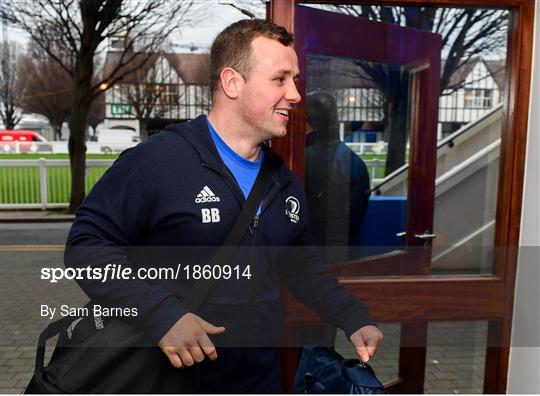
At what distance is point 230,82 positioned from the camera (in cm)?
162

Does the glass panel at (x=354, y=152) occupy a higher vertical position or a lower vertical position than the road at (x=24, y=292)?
higher

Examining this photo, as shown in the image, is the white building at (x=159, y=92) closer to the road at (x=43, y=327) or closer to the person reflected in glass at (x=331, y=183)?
the person reflected in glass at (x=331, y=183)

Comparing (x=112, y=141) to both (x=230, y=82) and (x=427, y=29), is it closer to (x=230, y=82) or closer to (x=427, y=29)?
(x=427, y=29)

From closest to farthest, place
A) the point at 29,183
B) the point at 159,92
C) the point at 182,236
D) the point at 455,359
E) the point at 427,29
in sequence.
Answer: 1. the point at 182,236
2. the point at 427,29
3. the point at 455,359
4. the point at 159,92
5. the point at 29,183

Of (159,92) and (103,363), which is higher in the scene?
(159,92)

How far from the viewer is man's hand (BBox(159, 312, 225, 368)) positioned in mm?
1281

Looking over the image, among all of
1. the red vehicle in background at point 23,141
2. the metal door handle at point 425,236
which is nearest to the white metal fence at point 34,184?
the red vehicle in background at point 23,141

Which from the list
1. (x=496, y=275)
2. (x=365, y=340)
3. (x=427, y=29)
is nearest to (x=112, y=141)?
(x=427, y=29)

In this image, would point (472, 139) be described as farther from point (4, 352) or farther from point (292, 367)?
point (4, 352)

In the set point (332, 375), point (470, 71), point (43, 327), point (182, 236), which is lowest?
point (43, 327)

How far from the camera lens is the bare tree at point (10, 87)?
15.9 ft

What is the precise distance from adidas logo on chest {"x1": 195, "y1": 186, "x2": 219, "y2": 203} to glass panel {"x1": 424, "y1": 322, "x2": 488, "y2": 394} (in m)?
2.25

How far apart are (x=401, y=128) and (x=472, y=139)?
6.34 ft

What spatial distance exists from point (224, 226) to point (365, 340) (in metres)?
0.58
